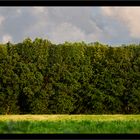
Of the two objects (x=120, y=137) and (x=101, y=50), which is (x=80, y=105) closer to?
(x=101, y=50)

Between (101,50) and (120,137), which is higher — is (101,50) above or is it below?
above

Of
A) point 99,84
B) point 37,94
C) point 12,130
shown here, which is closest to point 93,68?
point 99,84

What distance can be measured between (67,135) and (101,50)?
12461 millimetres

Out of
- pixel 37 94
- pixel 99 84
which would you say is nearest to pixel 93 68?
pixel 99 84

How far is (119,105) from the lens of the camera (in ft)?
55.5

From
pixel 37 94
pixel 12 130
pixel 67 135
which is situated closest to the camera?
pixel 67 135

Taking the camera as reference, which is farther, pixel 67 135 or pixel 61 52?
pixel 61 52

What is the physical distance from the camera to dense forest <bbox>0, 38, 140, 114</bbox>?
16.7 metres

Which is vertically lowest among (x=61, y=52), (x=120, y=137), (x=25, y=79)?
Result: (x=120, y=137)

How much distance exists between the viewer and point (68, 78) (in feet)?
55.9

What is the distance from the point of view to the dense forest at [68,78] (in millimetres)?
16656

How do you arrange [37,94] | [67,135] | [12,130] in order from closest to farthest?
[67,135] < [12,130] < [37,94]

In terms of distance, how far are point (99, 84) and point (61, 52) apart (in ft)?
6.66

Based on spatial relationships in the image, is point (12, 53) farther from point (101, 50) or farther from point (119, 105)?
point (119, 105)
